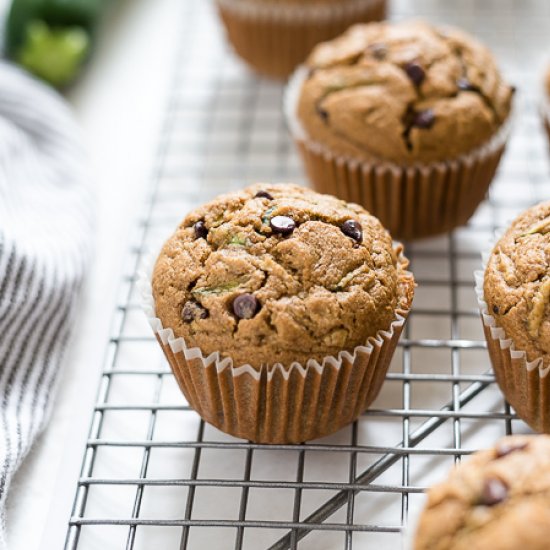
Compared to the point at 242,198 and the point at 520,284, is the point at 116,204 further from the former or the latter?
the point at 520,284

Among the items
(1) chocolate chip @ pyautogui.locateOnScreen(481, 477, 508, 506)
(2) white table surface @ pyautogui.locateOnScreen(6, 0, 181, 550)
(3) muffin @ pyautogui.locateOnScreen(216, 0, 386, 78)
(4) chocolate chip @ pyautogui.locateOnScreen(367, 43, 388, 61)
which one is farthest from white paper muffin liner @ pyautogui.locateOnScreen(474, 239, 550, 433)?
(3) muffin @ pyautogui.locateOnScreen(216, 0, 386, 78)

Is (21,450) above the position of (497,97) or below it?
below

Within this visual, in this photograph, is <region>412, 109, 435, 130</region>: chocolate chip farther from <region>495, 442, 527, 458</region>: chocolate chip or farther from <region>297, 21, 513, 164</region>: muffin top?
<region>495, 442, 527, 458</region>: chocolate chip

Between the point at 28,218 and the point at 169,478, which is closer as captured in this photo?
the point at 169,478

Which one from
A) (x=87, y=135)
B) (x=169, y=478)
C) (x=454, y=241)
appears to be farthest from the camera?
(x=87, y=135)

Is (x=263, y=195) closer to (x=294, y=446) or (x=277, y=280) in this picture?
(x=277, y=280)

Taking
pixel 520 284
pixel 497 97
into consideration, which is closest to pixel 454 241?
pixel 497 97

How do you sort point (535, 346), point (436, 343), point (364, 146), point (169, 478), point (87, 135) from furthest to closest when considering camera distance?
1. point (87, 135)
2. point (364, 146)
3. point (436, 343)
4. point (169, 478)
5. point (535, 346)
